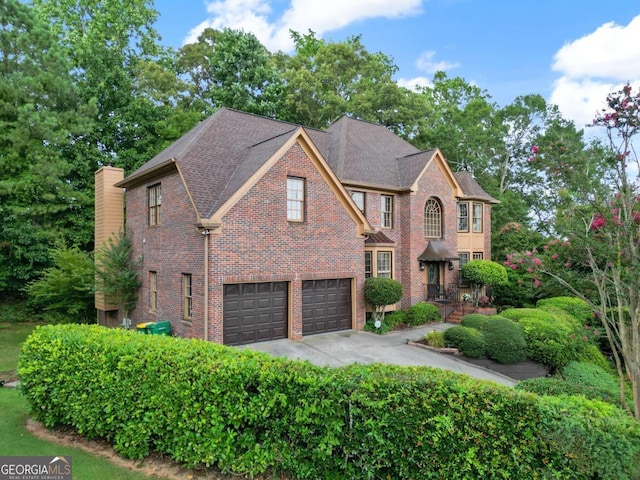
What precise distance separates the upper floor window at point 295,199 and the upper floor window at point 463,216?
12.0 m

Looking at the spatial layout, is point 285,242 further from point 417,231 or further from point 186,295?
point 417,231

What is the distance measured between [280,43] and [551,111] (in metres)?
26.2

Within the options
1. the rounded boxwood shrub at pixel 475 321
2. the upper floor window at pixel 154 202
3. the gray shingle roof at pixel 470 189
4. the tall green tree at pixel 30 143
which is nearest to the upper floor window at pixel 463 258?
the gray shingle roof at pixel 470 189

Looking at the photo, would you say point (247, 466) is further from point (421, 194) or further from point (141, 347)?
point (421, 194)

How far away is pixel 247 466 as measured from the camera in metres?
5.55

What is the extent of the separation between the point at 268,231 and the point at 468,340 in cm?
783

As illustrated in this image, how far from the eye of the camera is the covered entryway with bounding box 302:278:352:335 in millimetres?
14547

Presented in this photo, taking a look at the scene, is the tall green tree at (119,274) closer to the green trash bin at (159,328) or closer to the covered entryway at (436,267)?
the green trash bin at (159,328)

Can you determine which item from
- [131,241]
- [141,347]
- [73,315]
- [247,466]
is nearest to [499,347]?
[247,466]

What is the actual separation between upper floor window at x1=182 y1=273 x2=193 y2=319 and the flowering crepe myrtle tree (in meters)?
10.5

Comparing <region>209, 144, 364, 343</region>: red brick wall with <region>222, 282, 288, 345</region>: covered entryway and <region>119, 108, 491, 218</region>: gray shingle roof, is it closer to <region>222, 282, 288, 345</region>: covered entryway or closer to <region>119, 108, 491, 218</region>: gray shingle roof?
<region>222, 282, 288, 345</region>: covered entryway

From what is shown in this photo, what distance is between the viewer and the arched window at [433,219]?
20.1 metres

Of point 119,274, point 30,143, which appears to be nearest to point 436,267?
point 119,274

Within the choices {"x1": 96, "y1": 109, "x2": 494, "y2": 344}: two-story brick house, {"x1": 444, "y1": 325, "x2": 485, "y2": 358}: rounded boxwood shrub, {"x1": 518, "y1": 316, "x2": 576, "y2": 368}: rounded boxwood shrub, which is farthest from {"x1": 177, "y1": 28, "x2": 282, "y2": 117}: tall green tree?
{"x1": 518, "y1": 316, "x2": 576, "y2": 368}: rounded boxwood shrub
